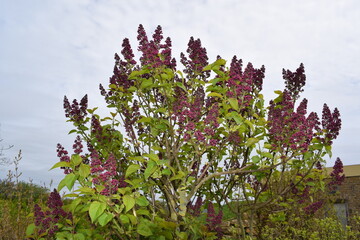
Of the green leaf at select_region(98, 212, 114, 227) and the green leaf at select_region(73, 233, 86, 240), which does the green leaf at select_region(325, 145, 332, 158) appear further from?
the green leaf at select_region(73, 233, 86, 240)

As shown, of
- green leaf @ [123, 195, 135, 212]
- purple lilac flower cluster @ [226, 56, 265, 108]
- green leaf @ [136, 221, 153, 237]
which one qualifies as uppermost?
purple lilac flower cluster @ [226, 56, 265, 108]

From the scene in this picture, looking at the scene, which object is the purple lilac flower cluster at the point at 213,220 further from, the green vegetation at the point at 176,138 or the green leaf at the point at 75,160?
the green leaf at the point at 75,160

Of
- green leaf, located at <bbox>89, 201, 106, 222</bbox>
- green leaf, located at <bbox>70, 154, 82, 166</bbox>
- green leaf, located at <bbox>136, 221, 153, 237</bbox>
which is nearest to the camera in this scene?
green leaf, located at <bbox>89, 201, 106, 222</bbox>

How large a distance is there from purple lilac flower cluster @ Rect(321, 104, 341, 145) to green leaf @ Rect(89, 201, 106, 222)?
2.89 m

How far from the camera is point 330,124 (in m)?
4.18

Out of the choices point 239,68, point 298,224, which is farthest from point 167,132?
point 298,224

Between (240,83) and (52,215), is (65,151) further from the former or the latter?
(240,83)

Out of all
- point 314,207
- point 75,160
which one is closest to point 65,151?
point 75,160

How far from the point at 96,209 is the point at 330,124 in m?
3.03

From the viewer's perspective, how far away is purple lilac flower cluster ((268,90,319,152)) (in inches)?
157

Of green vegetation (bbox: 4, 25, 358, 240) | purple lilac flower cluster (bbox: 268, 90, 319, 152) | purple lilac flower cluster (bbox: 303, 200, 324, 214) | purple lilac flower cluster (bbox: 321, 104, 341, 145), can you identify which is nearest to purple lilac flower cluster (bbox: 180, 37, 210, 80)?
green vegetation (bbox: 4, 25, 358, 240)

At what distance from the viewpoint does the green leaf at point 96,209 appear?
102 inches

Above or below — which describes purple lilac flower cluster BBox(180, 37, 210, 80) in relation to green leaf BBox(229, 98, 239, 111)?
above

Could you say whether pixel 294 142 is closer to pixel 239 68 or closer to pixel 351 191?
pixel 239 68
